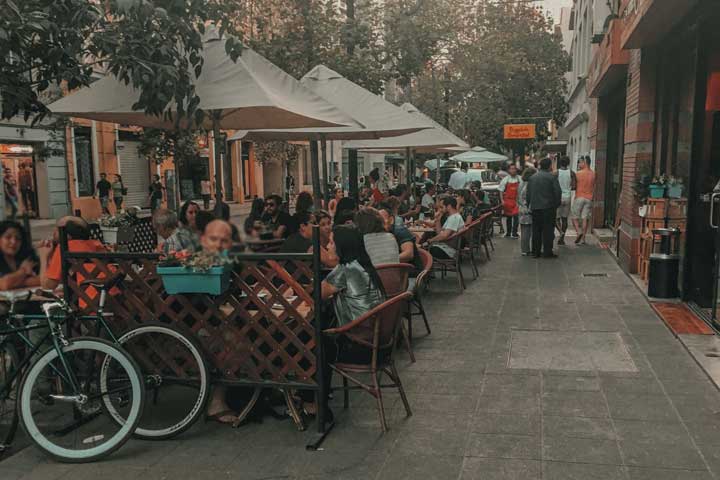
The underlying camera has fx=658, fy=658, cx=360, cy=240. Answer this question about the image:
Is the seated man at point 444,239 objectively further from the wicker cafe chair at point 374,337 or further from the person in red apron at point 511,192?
the person in red apron at point 511,192

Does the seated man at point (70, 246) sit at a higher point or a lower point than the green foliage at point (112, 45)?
lower

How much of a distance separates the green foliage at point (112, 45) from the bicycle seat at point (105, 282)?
3.74 feet

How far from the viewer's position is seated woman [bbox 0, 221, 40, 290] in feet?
6.86

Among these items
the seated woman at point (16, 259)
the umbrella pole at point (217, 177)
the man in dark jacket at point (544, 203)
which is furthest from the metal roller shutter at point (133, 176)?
the seated woman at point (16, 259)

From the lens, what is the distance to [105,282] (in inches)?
160

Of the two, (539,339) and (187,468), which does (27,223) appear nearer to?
(187,468)

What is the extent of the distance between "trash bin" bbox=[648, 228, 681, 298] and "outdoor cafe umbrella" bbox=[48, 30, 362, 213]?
13.4 ft

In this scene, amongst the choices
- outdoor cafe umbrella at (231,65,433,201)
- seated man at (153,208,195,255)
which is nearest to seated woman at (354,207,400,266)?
seated man at (153,208,195,255)

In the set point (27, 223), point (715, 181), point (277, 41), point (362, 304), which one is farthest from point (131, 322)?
point (277, 41)

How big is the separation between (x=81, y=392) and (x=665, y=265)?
254 inches

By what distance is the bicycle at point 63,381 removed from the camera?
3.75 meters

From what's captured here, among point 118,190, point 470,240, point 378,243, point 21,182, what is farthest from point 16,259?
point 118,190

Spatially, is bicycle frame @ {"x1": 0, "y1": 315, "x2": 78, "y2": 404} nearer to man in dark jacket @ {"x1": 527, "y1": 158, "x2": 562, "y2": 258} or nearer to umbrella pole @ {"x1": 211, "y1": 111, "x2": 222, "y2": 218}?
umbrella pole @ {"x1": 211, "y1": 111, "x2": 222, "y2": 218}

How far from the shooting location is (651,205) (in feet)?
26.5
